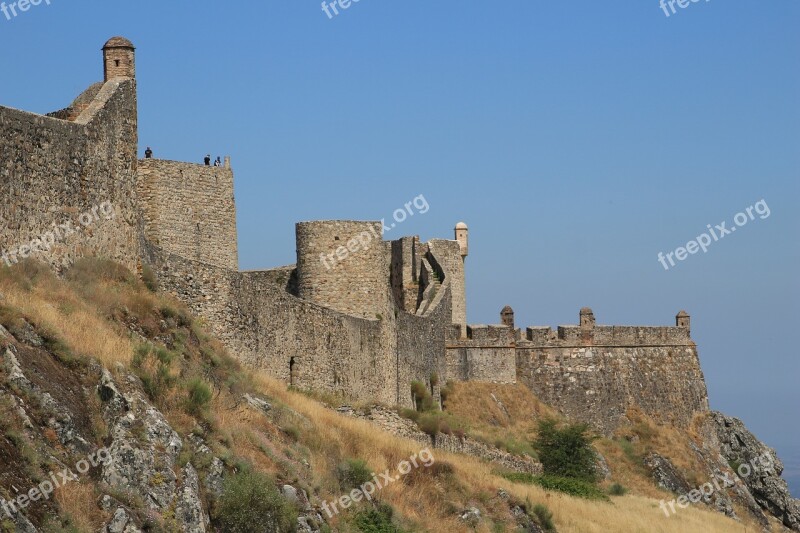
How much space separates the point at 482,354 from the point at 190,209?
1782 cm

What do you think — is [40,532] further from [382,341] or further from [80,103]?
[382,341]

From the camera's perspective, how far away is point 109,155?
26.8m

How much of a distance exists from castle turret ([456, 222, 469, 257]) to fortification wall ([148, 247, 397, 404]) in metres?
16.6

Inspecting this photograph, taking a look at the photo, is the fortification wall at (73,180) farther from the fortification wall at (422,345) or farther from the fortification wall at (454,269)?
the fortification wall at (454,269)

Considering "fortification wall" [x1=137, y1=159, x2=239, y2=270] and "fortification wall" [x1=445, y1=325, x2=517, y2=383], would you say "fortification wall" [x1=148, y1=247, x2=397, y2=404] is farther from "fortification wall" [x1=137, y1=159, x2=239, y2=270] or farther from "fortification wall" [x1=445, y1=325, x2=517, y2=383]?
"fortification wall" [x1=445, y1=325, x2=517, y2=383]

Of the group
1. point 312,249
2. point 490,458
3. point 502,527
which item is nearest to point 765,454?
point 490,458

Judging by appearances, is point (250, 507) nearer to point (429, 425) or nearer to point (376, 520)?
point (376, 520)

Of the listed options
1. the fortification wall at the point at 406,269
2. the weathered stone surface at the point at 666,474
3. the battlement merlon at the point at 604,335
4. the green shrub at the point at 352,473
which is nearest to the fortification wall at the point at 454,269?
the fortification wall at the point at 406,269

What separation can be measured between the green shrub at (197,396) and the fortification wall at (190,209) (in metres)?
13.5

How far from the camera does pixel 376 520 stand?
981 inches

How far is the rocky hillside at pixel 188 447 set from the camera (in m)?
18.2
